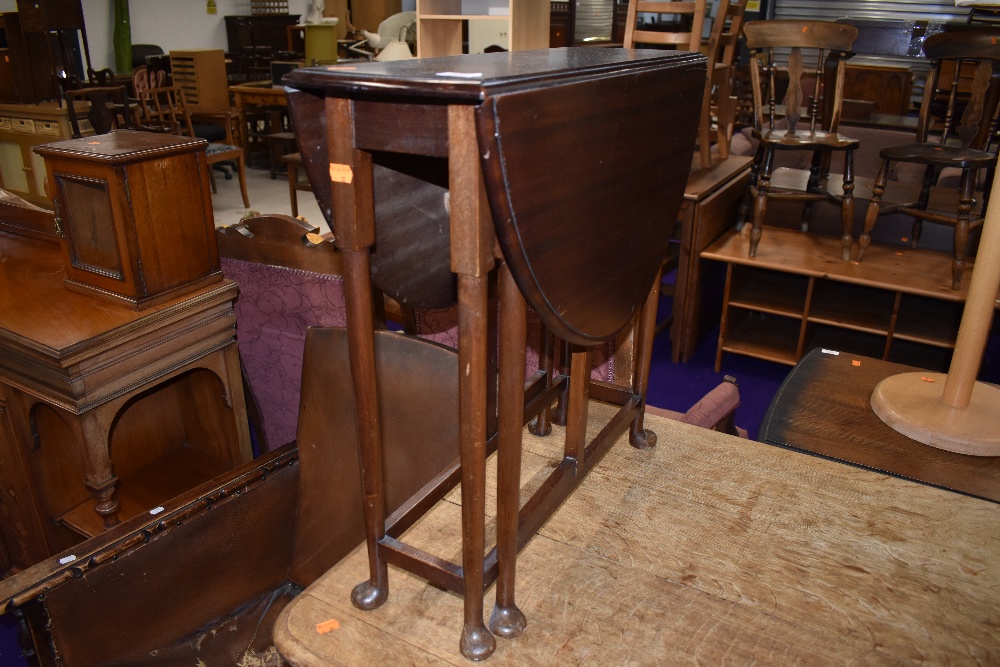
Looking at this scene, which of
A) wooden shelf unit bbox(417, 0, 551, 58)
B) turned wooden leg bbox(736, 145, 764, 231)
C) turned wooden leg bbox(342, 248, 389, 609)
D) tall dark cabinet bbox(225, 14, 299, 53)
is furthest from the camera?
tall dark cabinet bbox(225, 14, 299, 53)

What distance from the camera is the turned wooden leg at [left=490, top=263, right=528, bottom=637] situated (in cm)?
94

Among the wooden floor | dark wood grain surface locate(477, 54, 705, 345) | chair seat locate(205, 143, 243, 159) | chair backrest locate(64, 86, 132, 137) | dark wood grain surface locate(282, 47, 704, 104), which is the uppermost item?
dark wood grain surface locate(282, 47, 704, 104)

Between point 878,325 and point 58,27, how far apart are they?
6004mm

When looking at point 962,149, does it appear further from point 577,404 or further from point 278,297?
point 278,297

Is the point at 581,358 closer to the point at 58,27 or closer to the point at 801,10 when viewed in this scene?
the point at 58,27

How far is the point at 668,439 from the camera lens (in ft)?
5.35

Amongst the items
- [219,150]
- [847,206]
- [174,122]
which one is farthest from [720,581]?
[174,122]

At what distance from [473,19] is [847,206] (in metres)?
2.54

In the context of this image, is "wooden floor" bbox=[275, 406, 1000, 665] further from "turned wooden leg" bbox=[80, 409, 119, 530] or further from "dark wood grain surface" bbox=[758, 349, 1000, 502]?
"turned wooden leg" bbox=[80, 409, 119, 530]

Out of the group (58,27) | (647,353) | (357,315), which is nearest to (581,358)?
(647,353)

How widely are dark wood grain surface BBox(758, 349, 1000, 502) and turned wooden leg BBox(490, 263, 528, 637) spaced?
2.87 ft

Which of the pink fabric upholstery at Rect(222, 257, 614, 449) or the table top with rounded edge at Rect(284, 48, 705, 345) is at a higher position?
the table top with rounded edge at Rect(284, 48, 705, 345)

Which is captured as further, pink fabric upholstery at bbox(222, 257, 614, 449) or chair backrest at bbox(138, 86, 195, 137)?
chair backrest at bbox(138, 86, 195, 137)

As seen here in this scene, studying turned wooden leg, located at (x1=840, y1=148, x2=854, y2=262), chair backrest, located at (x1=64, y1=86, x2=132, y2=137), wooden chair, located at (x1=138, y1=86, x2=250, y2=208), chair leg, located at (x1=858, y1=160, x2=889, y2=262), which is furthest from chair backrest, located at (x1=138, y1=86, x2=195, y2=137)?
chair leg, located at (x1=858, y1=160, x2=889, y2=262)
